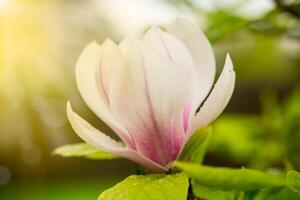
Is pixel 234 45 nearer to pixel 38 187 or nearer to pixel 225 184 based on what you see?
pixel 225 184

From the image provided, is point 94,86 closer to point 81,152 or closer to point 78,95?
point 81,152

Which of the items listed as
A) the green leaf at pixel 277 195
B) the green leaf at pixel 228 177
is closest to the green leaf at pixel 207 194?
the green leaf at pixel 277 195

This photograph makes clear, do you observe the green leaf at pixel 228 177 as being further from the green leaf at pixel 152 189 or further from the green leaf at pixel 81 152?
the green leaf at pixel 81 152

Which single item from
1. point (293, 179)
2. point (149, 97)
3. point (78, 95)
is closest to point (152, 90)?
point (149, 97)

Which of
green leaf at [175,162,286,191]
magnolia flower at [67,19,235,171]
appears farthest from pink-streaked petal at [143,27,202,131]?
green leaf at [175,162,286,191]

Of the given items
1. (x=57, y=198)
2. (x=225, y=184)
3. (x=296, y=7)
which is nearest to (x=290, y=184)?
(x=225, y=184)

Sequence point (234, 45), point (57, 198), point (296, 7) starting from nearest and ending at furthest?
1. point (296, 7)
2. point (234, 45)
3. point (57, 198)
